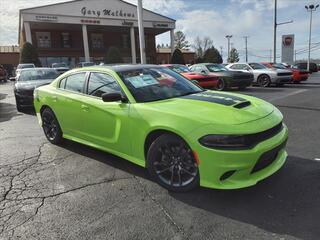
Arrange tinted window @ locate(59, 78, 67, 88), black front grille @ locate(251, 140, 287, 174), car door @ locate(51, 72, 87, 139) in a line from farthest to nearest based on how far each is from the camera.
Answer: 1. tinted window @ locate(59, 78, 67, 88)
2. car door @ locate(51, 72, 87, 139)
3. black front grille @ locate(251, 140, 287, 174)

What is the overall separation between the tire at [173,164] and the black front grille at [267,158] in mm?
681

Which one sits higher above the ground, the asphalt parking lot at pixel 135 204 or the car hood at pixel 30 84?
the car hood at pixel 30 84

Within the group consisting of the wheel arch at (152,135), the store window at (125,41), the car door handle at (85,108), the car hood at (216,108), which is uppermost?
the store window at (125,41)

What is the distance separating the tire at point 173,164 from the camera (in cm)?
364

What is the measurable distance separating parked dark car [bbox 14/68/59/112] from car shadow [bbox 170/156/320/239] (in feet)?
27.6

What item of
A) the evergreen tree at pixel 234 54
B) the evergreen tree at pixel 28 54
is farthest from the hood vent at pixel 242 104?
the evergreen tree at pixel 234 54

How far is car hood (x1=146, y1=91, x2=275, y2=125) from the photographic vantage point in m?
3.52

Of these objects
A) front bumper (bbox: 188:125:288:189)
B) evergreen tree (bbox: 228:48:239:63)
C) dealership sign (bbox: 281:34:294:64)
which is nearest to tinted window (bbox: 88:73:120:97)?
front bumper (bbox: 188:125:288:189)

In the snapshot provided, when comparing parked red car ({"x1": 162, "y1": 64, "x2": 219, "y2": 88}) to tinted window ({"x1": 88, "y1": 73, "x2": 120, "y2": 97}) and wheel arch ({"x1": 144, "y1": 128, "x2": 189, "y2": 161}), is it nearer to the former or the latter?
tinted window ({"x1": 88, "y1": 73, "x2": 120, "y2": 97})

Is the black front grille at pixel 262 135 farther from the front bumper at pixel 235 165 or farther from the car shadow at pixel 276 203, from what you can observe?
the car shadow at pixel 276 203

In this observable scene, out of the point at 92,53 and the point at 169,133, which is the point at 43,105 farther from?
the point at 92,53

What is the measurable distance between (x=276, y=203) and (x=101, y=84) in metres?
2.99

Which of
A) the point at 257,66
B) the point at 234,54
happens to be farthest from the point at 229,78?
the point at 234,54

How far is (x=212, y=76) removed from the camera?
14.9 m
